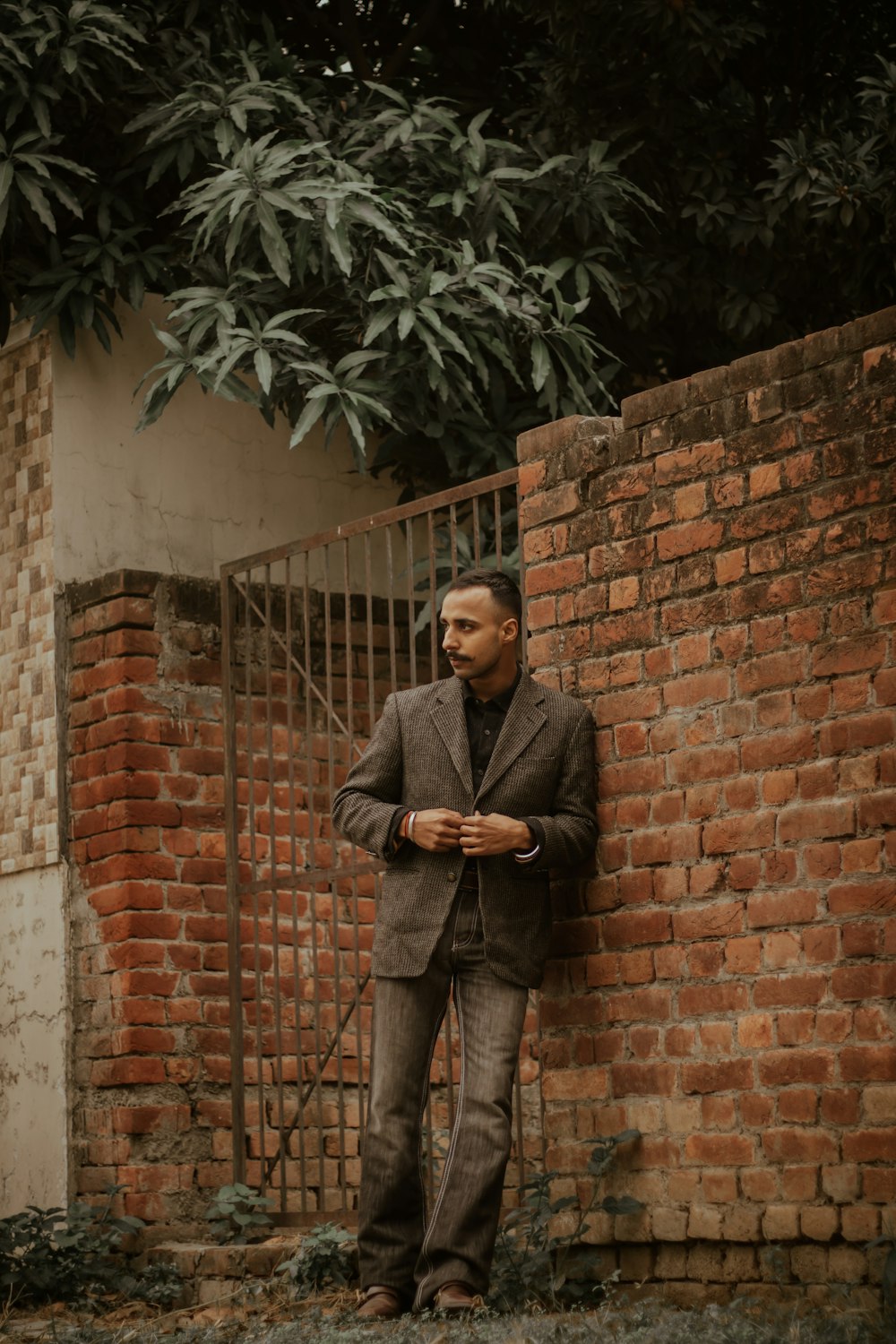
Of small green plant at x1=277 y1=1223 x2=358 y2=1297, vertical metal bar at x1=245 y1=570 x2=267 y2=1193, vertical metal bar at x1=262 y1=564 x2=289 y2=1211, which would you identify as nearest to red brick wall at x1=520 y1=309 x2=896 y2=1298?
Answer: small green plant at x1=277 y1=1223 x2=358 y2=1297

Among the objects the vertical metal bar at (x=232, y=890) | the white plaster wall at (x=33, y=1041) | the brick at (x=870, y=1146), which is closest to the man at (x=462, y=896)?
the brick at (x=870, y=1146)

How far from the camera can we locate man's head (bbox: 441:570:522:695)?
17.2 ft

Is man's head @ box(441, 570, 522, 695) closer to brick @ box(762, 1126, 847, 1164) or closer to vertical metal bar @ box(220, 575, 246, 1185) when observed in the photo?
brick @ box(762, 1126, 847, 1164)

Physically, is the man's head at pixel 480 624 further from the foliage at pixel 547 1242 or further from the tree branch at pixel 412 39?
the tree branch at pixel 412 39

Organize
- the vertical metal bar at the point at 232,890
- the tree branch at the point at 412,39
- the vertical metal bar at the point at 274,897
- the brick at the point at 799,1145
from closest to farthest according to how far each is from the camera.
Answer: the brick at the point at 799,1145
the vertical metal bar at the point at 274,897
the vertical metal bar at the point at 232,890
the tree branch at the point at 412,39

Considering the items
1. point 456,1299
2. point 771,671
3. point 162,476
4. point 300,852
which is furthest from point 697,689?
point 162,476

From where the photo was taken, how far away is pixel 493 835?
5.00 m

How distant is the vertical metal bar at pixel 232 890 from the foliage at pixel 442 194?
86 cm

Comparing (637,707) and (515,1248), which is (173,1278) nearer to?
(515,1248)

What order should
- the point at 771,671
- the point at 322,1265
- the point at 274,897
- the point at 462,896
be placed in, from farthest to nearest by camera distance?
the point at 274,897, the point at 322,1265, the point at 462,896, the point at 771,671

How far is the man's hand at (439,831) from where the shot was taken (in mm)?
5027

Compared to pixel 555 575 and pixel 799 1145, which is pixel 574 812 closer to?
pixel 555 575

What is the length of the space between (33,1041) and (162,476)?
7.59ft

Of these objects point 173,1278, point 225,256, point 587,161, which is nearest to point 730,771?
point 173,1278
